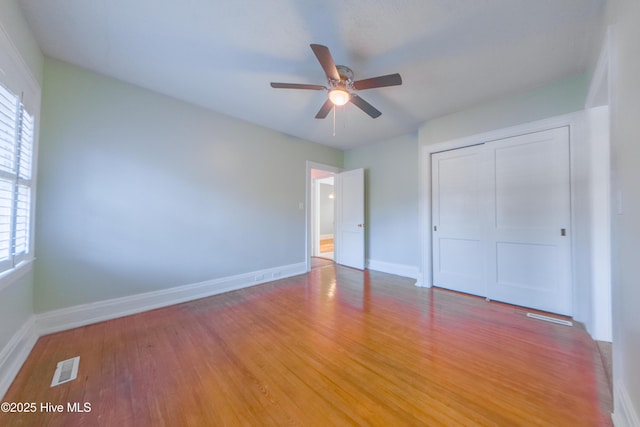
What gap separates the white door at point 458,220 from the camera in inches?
121

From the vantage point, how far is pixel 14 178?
1.67m

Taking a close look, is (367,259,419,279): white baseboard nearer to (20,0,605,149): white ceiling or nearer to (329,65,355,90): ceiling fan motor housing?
(20,0,605,149): white ceiling

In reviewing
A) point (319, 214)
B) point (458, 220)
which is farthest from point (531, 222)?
point (319, 214)

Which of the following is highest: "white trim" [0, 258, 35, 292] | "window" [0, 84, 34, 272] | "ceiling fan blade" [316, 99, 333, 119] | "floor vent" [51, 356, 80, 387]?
"ceiling fan blade" [316, 99, 333, 119]

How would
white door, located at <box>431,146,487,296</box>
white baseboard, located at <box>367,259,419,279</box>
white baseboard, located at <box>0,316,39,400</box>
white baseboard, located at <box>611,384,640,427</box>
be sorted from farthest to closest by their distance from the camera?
white baseboard, located at <box>367,259,419,279</box>
white door, located at <box>431,146,487,296</box>
white baseboard, located at <box>0,316,39,400</box>
white baseboard, located at <box>611,384,640,427</box>

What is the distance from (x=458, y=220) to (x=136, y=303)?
4.30 m

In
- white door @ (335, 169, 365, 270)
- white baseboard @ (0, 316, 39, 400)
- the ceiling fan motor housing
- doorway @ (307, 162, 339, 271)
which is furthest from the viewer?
white door @ (335, 169, 365, 270)

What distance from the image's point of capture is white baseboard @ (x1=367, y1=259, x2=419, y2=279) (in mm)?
3967

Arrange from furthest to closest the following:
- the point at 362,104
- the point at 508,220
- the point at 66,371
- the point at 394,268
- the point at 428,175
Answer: the point at 394,268
the point at 428,175
the point at 508,220
the point at 362,104
the point at 66,371

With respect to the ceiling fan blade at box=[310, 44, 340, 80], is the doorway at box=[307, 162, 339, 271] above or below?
below

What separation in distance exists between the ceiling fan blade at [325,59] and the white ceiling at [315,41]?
0.30 meters

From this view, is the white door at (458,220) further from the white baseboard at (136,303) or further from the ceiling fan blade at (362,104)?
the white baseboard at (136,303)

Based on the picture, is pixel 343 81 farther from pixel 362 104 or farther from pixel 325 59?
pixel 325 59

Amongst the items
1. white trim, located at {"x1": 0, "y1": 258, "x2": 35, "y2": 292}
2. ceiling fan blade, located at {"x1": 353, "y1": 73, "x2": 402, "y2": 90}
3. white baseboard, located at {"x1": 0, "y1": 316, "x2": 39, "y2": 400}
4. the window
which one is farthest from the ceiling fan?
white baseboard, located at {"x1": 0, "y1": 316, "x2": 39, "y2": 400}
